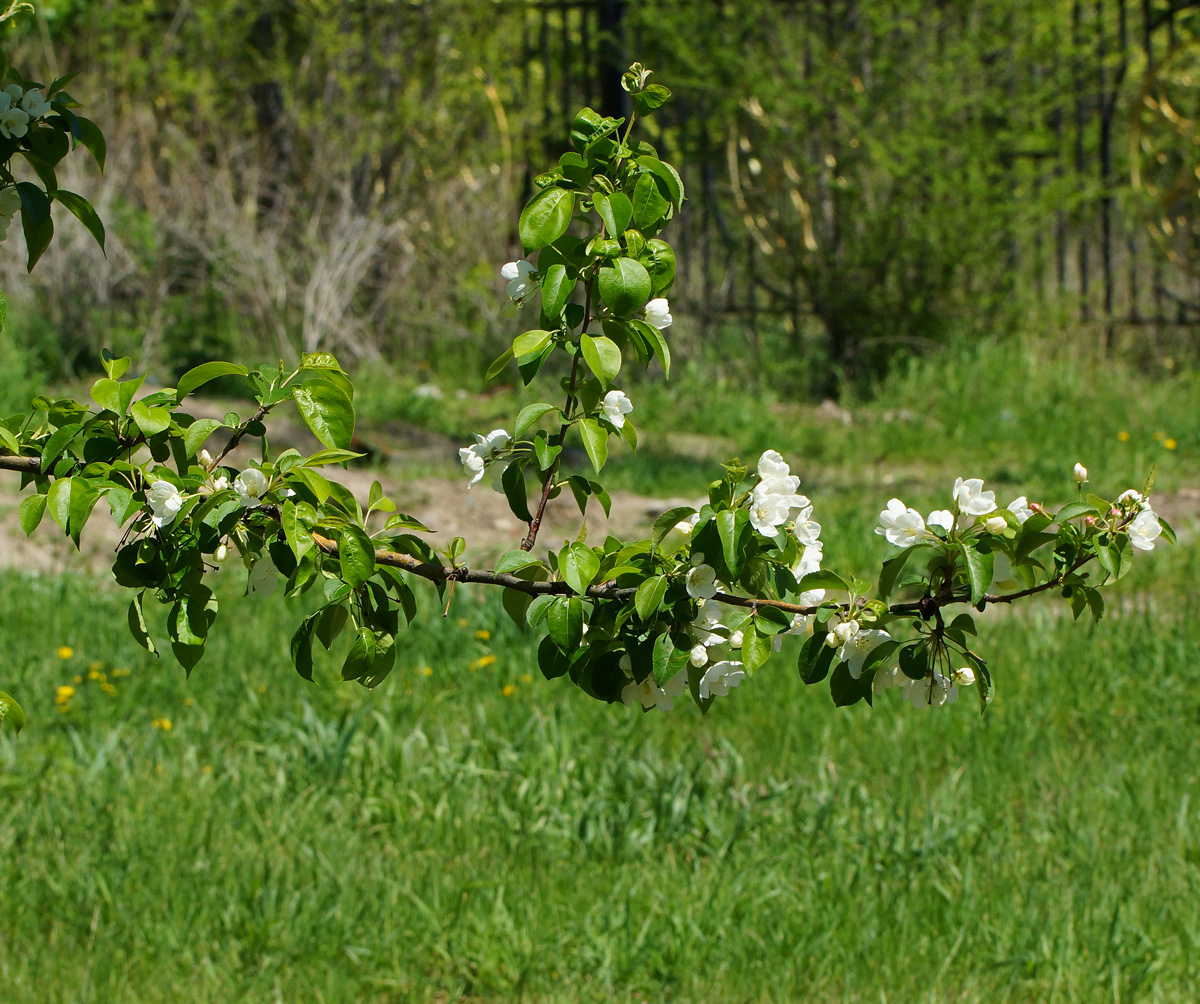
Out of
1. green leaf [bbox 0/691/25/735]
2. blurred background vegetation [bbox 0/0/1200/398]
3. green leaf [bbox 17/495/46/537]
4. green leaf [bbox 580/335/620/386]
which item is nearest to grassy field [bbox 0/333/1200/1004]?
green leaf [bbox 0/691/25/735]

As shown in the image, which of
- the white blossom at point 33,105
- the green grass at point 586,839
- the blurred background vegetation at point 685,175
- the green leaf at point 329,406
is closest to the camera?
the green leaf at point 329,406

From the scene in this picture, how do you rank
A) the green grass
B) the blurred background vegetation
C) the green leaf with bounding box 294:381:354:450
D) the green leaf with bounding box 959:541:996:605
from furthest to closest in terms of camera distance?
the blurred background vegetation → the green grass → the green leaf with bounding box 294:381:354:450 → the green leaf with bounding box 959:541:996:605

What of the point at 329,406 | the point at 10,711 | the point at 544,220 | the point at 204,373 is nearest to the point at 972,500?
the point at 544,220

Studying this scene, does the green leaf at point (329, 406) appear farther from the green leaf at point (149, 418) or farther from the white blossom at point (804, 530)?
the white blossom at point (804, 530)

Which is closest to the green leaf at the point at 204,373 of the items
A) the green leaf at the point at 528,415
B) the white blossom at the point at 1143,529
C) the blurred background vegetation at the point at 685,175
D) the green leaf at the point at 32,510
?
the green leaf at the point at 32,510

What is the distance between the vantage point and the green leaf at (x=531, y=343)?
120 cm

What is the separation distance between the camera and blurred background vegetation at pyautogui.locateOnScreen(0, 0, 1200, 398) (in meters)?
7.14

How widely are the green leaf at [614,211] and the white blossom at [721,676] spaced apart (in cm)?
43

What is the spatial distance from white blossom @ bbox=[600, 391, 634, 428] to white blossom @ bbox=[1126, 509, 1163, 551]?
19.3 inches

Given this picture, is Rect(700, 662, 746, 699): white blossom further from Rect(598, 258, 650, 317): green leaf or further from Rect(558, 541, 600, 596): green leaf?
Rect(598, 258, 650, 317): green leaf

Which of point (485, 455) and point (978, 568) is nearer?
point (978, 568)

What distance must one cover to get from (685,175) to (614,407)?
7610mm

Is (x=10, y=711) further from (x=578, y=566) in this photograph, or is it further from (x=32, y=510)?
(x=578, y=566)

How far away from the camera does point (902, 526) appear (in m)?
1.15
